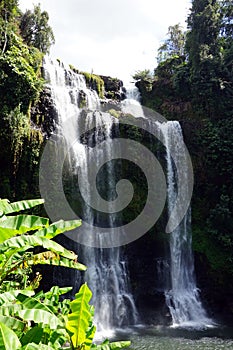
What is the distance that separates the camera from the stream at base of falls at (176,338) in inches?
372

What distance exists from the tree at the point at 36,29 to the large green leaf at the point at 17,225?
20003 mm

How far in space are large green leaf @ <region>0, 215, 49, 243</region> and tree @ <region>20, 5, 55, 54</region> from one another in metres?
20.0

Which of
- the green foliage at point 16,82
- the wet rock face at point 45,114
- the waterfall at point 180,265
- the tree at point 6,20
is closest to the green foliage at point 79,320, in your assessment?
the waterfall at point 180,265

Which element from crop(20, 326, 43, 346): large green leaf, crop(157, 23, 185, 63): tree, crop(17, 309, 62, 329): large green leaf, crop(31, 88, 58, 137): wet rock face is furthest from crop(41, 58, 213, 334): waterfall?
crop(157, 23, 185, 63): tree

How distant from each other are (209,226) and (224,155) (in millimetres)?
4042

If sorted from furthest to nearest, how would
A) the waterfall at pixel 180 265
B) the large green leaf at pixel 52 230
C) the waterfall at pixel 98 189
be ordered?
the waterfall at pixel 180 265
the waterfall at pixel 98 189
the large green leaf at pixel 52 230

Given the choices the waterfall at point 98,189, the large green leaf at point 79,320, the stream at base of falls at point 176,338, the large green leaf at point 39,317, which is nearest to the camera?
the large green leaf at point 39,317

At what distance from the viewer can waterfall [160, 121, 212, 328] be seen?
504 inches

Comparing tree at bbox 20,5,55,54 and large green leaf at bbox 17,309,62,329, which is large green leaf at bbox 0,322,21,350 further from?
tree at bbox 20,5,55,54

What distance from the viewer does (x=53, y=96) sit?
15328 millimetres

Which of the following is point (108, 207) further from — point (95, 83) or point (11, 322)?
point (11, 322)

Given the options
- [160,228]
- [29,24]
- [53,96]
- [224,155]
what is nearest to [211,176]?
[224,155]

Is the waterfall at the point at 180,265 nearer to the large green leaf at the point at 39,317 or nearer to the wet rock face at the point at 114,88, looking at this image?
the wet rock face at the point at 114,88

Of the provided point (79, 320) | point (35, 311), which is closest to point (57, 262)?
point (79, 320)
